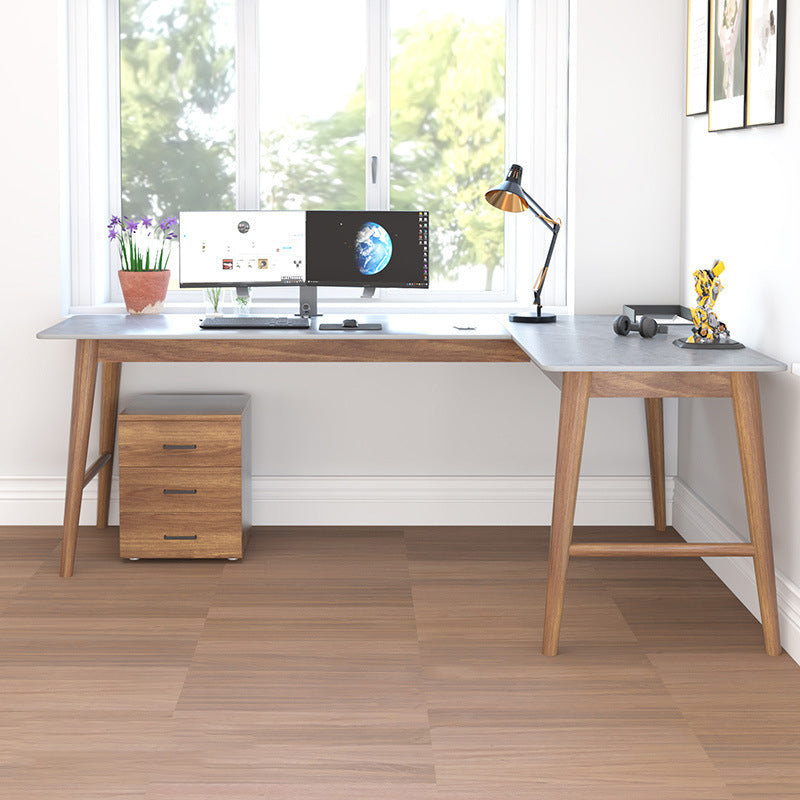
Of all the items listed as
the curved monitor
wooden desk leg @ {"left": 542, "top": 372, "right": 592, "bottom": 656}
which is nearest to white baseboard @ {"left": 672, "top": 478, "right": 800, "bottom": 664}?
wooden desk leg @ {"left": 542, "top": 372, "right": 592, "bottom": 656}

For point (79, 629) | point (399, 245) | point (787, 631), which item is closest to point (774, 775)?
point (787, 631)

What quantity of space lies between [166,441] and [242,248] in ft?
2.44

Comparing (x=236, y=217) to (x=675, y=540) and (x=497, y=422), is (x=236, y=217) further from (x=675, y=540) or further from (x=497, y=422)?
(x=675, y=540)

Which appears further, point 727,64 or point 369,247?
point 369,247

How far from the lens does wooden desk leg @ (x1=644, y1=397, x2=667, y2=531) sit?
4125 millimetres

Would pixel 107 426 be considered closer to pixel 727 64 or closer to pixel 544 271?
pixel 544 271

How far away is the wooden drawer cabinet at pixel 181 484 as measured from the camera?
12.5 ft

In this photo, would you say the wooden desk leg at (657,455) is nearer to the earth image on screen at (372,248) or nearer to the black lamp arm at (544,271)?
the black lamp arm at (544,271)

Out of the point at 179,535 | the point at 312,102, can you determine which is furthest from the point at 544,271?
the point at 179,535

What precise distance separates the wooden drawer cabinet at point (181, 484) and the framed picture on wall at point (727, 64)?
5.92 feet

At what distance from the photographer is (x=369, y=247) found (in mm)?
4031

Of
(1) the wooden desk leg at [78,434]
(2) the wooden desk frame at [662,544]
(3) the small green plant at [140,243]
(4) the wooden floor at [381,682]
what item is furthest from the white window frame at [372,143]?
(2) the wooden desk frame at [662,544]

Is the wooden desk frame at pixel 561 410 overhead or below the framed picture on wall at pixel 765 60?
below

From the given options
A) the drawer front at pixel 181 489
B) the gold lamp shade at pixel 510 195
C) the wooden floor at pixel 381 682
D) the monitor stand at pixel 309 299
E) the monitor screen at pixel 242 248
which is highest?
the gold lamp shade at pixel 510 195
